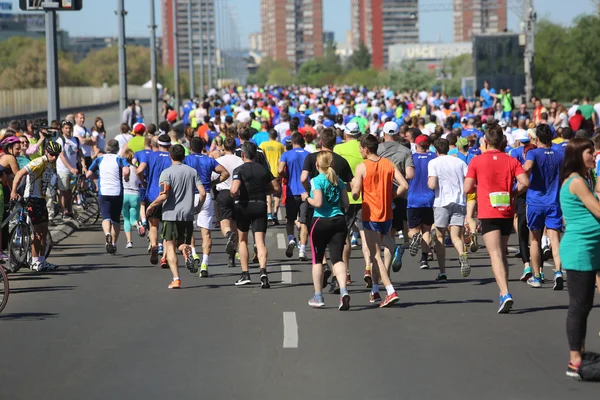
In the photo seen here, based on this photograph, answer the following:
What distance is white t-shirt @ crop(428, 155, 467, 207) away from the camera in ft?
46.5

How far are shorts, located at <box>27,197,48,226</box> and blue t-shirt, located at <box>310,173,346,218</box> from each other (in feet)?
16.3

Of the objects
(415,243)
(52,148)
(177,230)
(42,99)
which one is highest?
(42,99)

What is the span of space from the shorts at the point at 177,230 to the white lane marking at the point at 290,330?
8.06 feet

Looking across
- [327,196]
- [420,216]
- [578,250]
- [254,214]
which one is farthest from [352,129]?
[578,250]

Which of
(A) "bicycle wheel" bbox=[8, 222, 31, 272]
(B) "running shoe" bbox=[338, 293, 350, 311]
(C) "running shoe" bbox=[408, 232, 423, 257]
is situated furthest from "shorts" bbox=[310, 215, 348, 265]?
(A) "bicycle wheel" bbox=[8, 222, 31, 272]

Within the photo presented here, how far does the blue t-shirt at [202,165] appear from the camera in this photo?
49.3ft

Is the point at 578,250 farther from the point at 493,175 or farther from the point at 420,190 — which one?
the point at 420,190

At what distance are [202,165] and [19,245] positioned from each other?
251cm

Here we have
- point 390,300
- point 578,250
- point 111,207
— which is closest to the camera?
point 578,250

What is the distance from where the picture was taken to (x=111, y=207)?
56.6 feet

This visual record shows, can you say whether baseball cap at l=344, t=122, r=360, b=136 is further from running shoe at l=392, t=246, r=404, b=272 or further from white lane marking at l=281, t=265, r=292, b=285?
white lane marking at l=281, t=265, r=292, b=285

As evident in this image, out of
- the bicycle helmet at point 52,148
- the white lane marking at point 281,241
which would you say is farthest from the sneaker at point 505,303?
the white lane marking at point 281,241

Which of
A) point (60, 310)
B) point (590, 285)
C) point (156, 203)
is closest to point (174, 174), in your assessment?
point (156, 203)

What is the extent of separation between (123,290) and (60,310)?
5.06 ft
